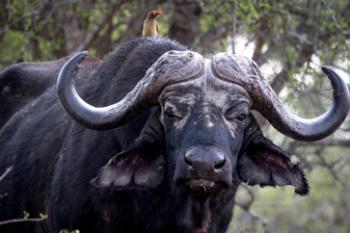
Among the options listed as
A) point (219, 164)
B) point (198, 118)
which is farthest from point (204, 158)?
point (198, 118)

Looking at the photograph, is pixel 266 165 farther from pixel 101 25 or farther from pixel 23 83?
pixel 101 25

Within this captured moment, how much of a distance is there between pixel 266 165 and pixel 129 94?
109 centimetres

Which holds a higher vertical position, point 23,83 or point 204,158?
point 204,158

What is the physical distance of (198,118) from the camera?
23.5ft

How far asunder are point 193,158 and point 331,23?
4.34 m

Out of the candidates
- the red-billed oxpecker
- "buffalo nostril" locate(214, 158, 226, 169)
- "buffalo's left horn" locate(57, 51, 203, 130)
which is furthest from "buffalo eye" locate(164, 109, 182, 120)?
the red-billed oxpecker

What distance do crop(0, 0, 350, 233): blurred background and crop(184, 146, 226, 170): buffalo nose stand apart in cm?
326

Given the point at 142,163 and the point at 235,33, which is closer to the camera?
the point at 142,163

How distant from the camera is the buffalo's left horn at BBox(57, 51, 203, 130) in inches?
293

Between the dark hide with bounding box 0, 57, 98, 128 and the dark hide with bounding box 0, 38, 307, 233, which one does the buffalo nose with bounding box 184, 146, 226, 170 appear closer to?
the dark hide with bounding box 0, 38, 307, 233

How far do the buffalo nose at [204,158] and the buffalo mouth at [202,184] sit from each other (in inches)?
4.4

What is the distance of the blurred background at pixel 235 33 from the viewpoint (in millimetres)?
10797

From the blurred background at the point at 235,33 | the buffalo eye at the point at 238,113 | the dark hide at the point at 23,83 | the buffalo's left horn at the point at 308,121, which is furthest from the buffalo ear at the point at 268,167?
the dark hide at the point at 23,83

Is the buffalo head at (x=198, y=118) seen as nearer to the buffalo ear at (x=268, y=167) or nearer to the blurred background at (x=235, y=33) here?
the buffalo ear at (x=268, y=167)
